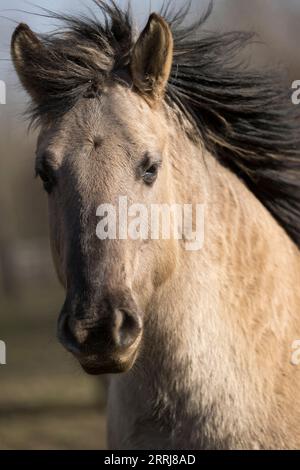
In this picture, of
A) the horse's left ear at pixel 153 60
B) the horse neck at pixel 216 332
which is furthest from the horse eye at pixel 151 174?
the horse's left ear at pixel 153 60

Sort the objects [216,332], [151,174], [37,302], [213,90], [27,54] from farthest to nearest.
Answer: [37,302], [213,90], [27,54], [216,332], [151,174]

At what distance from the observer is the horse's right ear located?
12.5 feet

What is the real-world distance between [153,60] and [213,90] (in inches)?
17.1

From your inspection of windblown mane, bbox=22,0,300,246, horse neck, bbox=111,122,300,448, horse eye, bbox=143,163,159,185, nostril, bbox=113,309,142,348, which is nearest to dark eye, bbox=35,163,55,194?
windblown mane, bbox=22,0,300,246

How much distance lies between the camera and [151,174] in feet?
11.4

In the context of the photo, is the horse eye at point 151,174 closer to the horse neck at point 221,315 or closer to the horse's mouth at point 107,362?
the horse neck at point 221,315

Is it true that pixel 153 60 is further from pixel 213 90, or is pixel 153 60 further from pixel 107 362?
pixel 107 362

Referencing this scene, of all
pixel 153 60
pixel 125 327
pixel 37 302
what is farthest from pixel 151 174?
pixel 37 302

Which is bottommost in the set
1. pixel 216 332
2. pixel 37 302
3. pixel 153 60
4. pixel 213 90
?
pixel 37 302

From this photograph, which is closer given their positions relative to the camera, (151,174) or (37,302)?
(151,174)

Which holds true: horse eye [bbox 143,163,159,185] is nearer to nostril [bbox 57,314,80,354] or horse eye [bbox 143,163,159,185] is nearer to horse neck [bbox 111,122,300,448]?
horse neck [bbox 111,122,300,448]

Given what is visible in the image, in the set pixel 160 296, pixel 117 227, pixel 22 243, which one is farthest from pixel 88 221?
pixel 22 243

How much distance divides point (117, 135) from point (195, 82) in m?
0.73

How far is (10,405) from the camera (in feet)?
34.0
